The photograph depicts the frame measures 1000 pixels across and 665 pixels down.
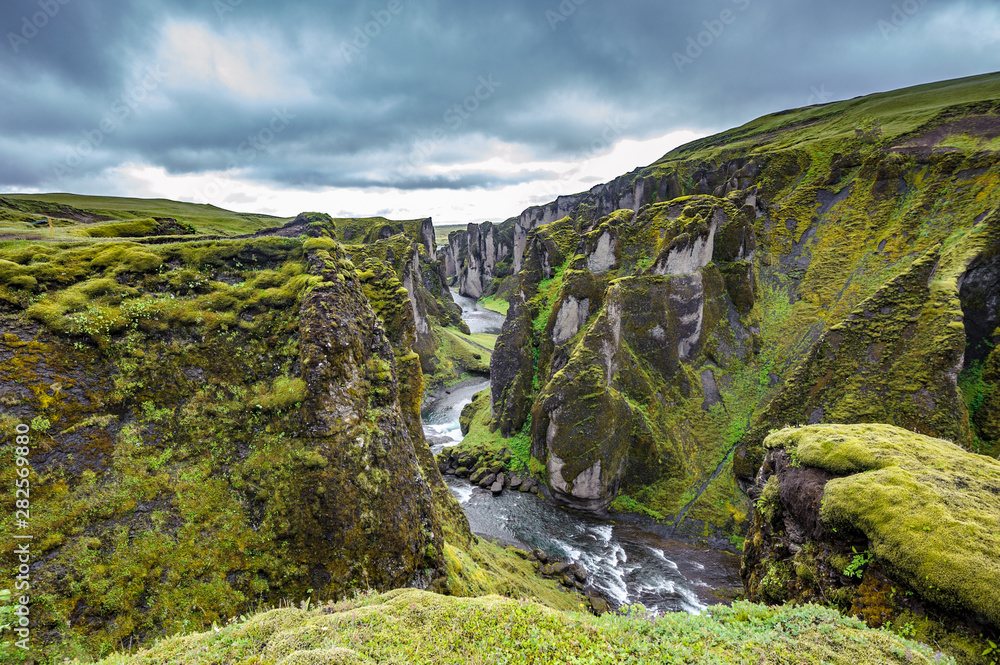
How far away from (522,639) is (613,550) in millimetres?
24248

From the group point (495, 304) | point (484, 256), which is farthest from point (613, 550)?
point (484, 256)

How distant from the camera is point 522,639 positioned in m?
6.41

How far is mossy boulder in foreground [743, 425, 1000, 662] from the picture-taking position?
7594mm

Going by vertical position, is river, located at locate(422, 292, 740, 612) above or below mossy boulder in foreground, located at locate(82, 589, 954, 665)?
below

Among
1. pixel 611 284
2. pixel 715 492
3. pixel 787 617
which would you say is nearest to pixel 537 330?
pixel 611 284

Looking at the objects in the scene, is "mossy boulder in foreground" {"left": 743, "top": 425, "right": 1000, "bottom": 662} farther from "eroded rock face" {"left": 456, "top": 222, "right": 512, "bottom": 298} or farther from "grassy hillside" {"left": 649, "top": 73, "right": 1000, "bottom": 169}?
"eroded rock face" {"left": 456, "top": 222, "right": 512, "bottom": 298}

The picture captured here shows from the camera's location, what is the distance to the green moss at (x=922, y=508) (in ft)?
24.5

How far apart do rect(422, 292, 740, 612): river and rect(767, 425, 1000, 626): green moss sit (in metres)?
13.7

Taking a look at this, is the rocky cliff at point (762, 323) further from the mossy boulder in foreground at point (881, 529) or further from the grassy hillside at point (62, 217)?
the grassy hillside at point (62, 217)

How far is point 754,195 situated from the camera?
135 feet

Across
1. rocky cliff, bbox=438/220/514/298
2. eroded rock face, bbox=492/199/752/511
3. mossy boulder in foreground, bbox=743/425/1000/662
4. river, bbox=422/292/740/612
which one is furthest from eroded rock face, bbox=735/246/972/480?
rocky cliff, bbox=438/220/514/298

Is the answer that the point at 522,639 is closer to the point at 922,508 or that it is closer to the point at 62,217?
the point at 922,508

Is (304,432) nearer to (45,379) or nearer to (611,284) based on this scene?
(45,379)

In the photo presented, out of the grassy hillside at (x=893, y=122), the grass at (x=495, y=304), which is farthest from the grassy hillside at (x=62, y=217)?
the grass at (x=495, y=304)
